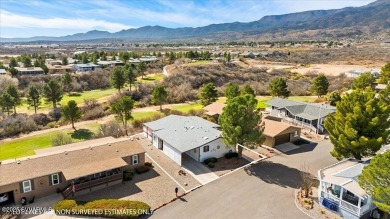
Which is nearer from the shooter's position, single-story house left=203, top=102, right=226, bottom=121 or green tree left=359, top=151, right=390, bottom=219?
green tree left=359, top=151, right=390, bottom=219

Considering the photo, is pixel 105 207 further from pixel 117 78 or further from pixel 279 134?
pixel 117 78

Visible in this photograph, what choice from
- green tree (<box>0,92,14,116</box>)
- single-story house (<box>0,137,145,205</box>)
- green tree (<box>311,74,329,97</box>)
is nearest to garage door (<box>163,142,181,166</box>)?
single-story house (<box>0,137,145,205</box>)

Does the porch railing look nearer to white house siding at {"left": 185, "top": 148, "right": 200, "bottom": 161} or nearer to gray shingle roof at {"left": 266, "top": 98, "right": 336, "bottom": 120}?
white house siding at {"left": 185, "top": 148, "right": 200, "bottom": 161}

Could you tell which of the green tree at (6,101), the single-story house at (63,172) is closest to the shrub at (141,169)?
the single-story house at (63,172)

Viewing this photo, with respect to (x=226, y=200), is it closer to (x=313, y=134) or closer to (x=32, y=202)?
(x=32, y=202)

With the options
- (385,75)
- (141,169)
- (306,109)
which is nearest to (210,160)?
(141,169)

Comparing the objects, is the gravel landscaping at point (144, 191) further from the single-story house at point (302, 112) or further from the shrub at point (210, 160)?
the single-story house at point (302, 112)

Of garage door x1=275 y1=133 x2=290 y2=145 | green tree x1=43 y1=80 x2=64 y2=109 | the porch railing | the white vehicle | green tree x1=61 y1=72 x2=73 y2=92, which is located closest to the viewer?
the white vehicle
